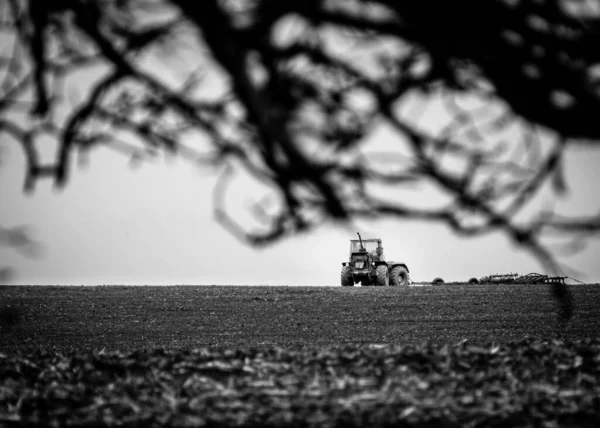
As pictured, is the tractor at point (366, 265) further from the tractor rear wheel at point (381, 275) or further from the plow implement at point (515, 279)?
the plow implement at point (515, 279)

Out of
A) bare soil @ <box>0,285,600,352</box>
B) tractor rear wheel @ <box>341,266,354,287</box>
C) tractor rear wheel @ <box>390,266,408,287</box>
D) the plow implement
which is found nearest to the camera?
bare soil @ <box>0,285,600,352</box>

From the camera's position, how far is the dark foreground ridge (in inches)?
194

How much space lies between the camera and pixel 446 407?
5.15 meters

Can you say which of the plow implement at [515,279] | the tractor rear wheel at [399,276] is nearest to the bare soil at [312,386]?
the tractor rear wheel at [399,276]

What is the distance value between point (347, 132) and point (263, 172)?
0.60 m

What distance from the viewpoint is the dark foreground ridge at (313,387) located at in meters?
4.93

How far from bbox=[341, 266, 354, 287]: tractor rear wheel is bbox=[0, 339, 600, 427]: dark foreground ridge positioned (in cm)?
1787

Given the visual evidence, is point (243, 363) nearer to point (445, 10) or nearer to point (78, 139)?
point (78, 139)

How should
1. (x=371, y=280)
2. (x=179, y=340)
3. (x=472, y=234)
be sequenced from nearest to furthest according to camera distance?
(x=472, y=234)
(x=179, y=340)
(x=371, y=280)

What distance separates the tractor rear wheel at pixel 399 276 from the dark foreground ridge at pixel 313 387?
19256 mm

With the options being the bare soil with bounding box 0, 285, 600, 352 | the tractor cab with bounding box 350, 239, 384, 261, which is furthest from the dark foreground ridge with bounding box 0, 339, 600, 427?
the tractor cab with bounding box 350, 239, 384, 261

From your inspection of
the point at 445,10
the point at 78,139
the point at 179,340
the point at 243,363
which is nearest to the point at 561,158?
the point at 445,10

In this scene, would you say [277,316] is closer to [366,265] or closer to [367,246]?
[366,265]

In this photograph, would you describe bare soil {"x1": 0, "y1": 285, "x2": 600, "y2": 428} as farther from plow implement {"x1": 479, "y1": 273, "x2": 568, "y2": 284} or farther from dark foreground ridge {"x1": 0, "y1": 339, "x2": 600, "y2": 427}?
plow implement {"x1": 479, "y1": 273, "x2": 568, "y2": 284}
